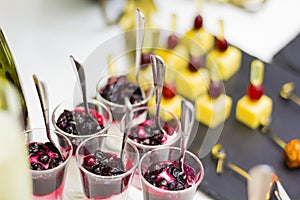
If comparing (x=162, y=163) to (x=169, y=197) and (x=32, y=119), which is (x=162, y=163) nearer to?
(x=169, y=197)

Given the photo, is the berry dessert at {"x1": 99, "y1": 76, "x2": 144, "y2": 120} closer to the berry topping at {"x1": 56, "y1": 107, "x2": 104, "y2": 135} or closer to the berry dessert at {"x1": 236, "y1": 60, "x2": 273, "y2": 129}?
the berry topping at {"x1": 56, "y1": 107, "x2": 104, "y2": 135}

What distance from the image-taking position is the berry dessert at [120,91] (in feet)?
3.15

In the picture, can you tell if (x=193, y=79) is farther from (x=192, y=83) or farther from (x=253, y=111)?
(x=253, y=111)

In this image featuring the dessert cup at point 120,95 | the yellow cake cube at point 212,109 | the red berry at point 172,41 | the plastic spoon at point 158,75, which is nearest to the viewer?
the plastic spoon at point 158,75

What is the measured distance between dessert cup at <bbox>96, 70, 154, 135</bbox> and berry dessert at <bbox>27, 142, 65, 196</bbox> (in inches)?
6.1

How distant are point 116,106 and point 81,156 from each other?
171mm

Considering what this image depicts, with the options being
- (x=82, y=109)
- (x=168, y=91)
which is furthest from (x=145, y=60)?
(x=82, y=109)

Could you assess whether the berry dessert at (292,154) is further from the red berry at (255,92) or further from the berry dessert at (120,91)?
the berry dessert at (120,91)

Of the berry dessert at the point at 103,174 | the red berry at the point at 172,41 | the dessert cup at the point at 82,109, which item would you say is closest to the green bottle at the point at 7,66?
the dessert cup at the point at 82,109

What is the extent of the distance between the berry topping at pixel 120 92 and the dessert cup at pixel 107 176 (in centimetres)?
17

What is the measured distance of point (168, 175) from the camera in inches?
30.1

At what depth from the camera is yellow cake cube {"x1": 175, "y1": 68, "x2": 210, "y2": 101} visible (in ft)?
Answer: 3.79

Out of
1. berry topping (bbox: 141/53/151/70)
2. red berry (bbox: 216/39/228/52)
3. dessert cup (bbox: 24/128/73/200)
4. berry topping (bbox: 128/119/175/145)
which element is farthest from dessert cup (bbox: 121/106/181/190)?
red berry (bbox: 216/39/228/52)

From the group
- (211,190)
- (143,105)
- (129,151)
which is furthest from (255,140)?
(129,151)
